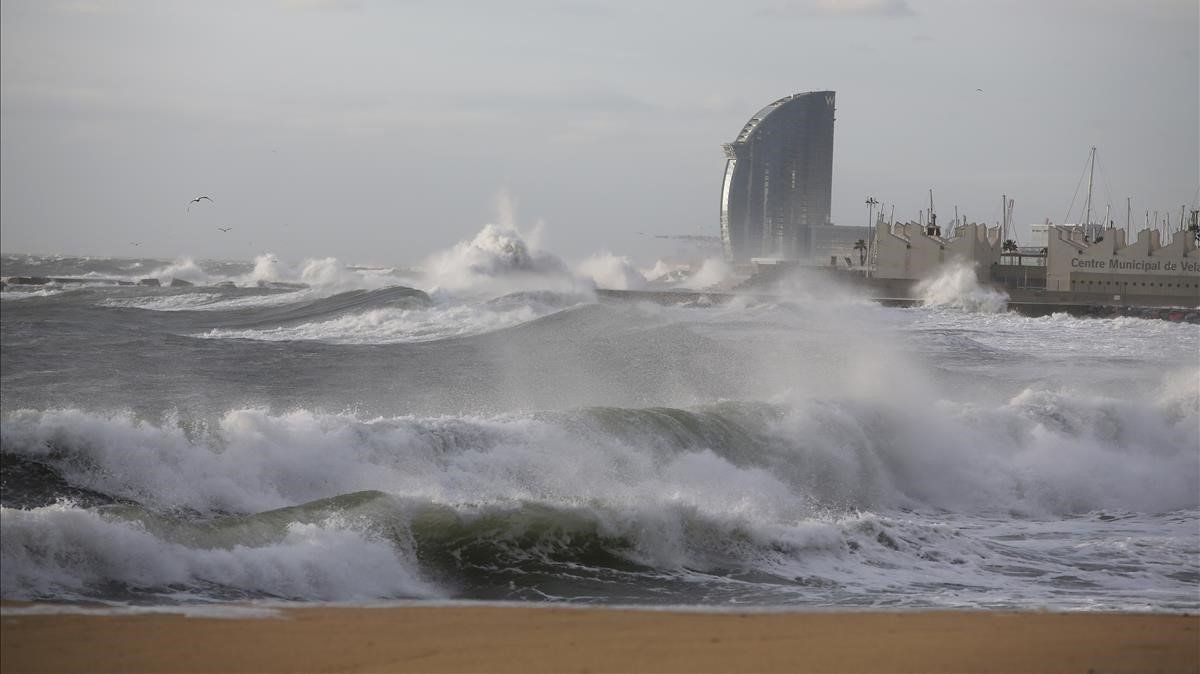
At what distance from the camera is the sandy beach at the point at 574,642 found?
5984 mm

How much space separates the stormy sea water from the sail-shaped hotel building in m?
118

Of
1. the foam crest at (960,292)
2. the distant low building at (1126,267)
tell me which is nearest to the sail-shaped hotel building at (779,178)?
the foam crest at (960,292)

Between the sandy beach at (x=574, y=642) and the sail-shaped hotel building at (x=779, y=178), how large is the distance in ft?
439

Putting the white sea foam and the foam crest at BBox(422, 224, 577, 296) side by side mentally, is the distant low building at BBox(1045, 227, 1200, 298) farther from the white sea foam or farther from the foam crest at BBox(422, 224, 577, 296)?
the white sea foam

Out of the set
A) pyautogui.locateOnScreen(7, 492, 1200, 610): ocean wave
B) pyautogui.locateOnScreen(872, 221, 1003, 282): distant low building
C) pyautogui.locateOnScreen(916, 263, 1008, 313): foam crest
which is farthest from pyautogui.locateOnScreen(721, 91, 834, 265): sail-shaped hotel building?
pyautogui.locateOnScreen(7, 492, 1200, 610): ocean wave

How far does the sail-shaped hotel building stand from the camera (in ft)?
472

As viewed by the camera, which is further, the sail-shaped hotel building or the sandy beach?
the sail-shaped hotel building

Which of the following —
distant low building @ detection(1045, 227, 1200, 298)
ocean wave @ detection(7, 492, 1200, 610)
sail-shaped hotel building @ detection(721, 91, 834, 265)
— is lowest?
ocean wave @ detection(7, 492, 1200, 610)

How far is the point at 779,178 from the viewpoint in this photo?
14812 cm

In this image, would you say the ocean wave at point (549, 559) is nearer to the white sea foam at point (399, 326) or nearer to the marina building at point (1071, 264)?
the white sea foam at point (399, 326)

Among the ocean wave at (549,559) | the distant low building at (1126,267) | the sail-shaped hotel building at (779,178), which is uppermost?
the sail-shaped hotel building at (779,178)

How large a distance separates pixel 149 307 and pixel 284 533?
2715cm

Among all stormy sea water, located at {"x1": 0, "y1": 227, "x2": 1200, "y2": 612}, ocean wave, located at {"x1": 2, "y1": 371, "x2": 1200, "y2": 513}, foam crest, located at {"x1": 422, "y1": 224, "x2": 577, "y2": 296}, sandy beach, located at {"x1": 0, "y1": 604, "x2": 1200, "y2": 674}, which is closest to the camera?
sandy beach, located at {"x1": 0, "y1": 604, "x2": 1200, "y2": 674}

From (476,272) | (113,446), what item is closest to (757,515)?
(113,446)
